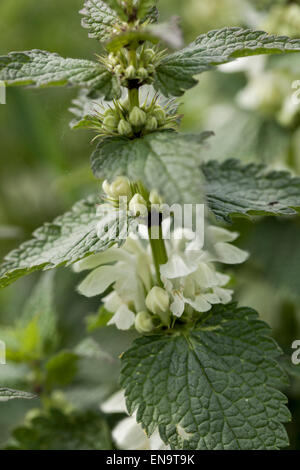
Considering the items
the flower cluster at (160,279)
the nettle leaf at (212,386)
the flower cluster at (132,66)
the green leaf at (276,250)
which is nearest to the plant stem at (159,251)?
the flower cluster at (160,279)

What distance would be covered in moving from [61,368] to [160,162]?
2.28 ft

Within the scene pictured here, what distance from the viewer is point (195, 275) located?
33.4 inches

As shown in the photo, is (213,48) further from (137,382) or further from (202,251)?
(137,382)

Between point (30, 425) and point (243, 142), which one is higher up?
point (243, 142)

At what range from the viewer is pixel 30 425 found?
1145 mm

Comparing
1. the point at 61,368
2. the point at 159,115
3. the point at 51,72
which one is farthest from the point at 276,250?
A: the point at 51,72

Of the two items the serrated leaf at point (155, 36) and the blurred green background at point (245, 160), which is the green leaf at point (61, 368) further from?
the serrated leaf at point (155, 36)

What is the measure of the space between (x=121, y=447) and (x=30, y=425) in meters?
0.26

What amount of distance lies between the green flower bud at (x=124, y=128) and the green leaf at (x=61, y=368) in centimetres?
54

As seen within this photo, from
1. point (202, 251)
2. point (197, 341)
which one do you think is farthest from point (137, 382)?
point (202, 251)

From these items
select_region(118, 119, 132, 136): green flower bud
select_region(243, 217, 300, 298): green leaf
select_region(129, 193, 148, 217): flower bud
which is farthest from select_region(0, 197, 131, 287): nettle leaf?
select_region(243, 217, 300, 298): green leaf

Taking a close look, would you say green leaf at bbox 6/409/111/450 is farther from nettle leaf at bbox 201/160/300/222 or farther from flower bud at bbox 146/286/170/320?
nettle leaf at bbox 201/160/300/222

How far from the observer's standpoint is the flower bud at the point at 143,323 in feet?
2.80
